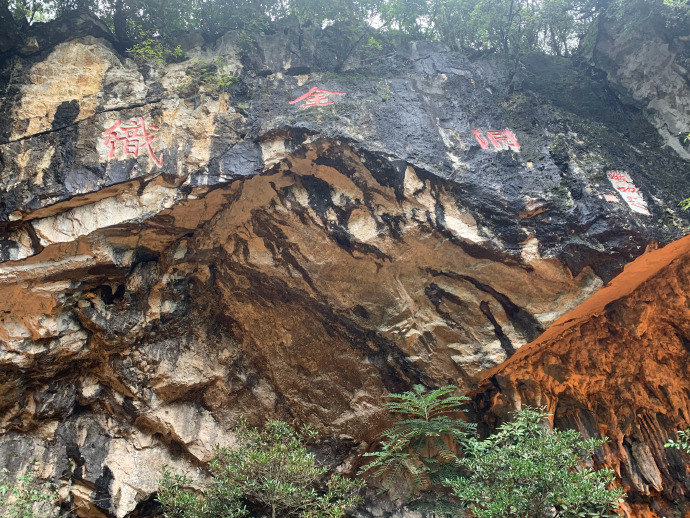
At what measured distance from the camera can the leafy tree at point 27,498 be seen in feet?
16.3

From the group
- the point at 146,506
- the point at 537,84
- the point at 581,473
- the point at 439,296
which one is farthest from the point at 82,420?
the point at 537,84

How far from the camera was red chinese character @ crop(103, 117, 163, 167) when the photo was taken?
239 inches

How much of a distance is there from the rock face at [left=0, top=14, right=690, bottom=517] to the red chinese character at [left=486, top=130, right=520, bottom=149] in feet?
0.09

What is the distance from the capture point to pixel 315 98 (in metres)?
6.70

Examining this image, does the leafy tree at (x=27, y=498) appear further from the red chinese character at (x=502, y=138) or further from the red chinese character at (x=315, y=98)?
the red chinese character at (x=502, y=138)

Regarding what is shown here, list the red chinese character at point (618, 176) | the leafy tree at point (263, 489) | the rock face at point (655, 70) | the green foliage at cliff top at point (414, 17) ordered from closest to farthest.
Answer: the leafy tree at point (263, 489) < the red chinese character at point (618, 176) < the rock face at point (655, 70) < the green foliage at cliff top at point (414, 17)

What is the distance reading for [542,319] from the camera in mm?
6176

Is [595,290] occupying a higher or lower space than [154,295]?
lower

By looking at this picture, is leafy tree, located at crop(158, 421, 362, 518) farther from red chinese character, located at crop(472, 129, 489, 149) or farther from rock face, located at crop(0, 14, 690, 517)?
red chinese character, located at crop(472, 129, 489, 149)

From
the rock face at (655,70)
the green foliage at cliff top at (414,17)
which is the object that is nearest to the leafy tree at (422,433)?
the rock face at (655,70)

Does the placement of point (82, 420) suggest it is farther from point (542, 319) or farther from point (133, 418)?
point (542, 319)

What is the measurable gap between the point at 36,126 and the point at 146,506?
16.9 feet

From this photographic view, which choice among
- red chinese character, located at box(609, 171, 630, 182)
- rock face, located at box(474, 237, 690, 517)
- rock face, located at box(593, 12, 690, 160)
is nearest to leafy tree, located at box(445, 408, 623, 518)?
rock face, located at box(474, 237, 690, 517)

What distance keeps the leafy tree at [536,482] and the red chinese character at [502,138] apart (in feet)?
12.0
